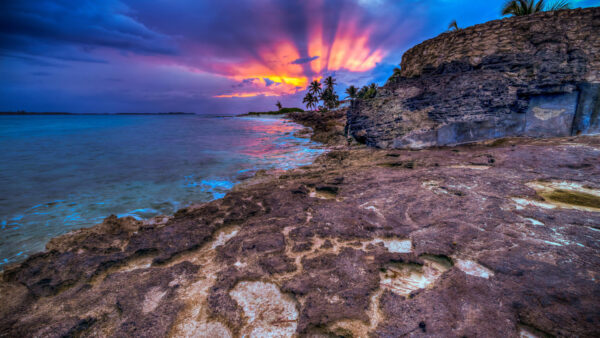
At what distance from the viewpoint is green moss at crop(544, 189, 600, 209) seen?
320 cm

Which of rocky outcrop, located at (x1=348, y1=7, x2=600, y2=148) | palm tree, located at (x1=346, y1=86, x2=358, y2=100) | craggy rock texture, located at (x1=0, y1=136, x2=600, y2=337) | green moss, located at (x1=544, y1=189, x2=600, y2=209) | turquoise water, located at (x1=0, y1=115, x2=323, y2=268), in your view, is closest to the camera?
craggy rock texture, located at (x1=0, y1=136, x2=600, y2=337)

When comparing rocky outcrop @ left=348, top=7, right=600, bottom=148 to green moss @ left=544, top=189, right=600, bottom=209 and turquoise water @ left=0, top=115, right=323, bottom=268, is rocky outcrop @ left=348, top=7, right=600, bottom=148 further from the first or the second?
turquoise water @ left=0, top=115, right=323, bottom=268

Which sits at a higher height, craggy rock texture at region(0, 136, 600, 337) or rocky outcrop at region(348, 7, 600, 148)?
rocky outcrop at region(348, 7, 600, 148)

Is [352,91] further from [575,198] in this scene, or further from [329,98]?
[575,198]

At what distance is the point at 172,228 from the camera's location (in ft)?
10.9

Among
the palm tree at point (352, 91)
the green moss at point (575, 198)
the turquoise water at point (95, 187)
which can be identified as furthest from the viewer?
the palm tree at point (352, 91)

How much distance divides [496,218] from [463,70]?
807 centimetres

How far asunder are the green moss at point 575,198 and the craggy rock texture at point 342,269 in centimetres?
3

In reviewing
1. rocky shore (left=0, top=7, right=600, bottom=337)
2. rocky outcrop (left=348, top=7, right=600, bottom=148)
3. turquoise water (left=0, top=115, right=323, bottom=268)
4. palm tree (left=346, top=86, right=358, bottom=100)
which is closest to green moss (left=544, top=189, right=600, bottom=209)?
rocky shore (left=0, top=7, right=600, bottom=337)

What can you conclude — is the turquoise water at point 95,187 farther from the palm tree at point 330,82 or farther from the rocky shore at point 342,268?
the palm tree at point 330,82

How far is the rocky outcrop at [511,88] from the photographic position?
23.1 feet

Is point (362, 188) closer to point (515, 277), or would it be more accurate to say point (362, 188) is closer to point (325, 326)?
point (515, 277)

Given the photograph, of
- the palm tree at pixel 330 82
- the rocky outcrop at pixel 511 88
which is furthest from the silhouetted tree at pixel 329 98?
the rocky outcrop at pixel 511 88

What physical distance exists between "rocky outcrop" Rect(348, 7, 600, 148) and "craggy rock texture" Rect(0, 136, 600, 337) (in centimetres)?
388
